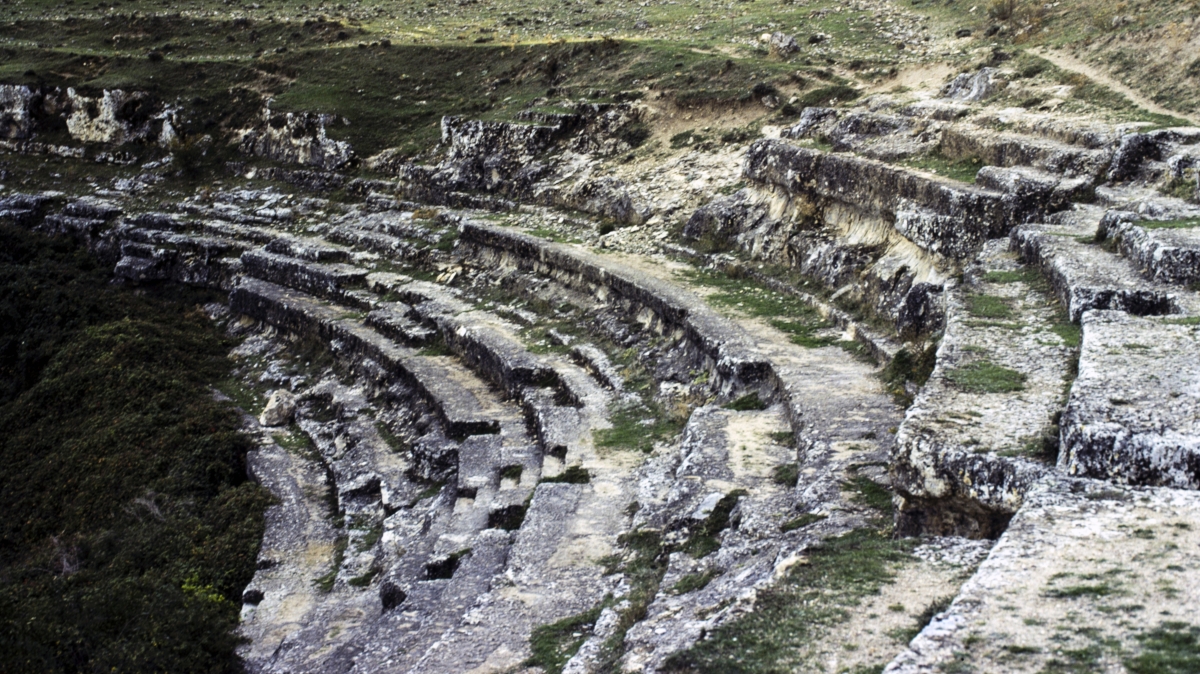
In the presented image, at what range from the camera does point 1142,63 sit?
18.9m

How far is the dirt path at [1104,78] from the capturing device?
16.6 meters

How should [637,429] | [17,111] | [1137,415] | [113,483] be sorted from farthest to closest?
[17,111] < [113,483] < [637,429] < [1137,415]

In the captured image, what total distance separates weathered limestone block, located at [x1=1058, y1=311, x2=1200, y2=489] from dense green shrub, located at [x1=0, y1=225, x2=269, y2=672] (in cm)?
943

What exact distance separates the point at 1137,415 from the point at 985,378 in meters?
2.05

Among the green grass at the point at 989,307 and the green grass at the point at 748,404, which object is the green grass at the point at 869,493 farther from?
the green grass at the point at 748,404

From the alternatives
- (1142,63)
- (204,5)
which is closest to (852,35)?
(1142,63)

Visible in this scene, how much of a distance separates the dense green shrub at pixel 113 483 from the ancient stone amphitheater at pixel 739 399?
2.72ft

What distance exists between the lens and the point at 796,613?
6480 millimetres

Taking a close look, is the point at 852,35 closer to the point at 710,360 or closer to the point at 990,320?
the point at 710,360

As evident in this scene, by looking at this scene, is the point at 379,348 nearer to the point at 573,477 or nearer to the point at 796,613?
the point at 573,477

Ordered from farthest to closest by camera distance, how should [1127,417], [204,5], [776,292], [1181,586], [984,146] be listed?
[204,5]
[776,292]
[984,146]
[1127,417]
[1181,586]

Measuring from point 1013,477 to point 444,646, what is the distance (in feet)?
15.7

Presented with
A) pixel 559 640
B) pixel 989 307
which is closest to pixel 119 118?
pixel 989 307

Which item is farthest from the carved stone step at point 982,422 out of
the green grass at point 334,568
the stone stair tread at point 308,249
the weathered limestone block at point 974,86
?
the stone stair tread at point 308,249
